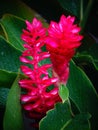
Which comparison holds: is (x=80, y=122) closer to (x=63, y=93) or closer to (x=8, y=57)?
(x=63, y=93)

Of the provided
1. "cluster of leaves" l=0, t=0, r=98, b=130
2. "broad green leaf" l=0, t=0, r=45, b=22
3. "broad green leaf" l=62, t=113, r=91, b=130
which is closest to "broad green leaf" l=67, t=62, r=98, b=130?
"cluster of leaves" l=0, t=0, r=98, b=130

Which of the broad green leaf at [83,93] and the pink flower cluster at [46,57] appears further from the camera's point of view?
the broad green leaf at [83,93]

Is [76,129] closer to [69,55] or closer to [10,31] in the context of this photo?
[69,55]

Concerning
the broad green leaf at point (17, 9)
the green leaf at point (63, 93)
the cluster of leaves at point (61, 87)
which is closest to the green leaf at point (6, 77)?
the cluster of leaves at point (61, 87)

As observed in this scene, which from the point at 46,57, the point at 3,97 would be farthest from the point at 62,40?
the point at 3,97

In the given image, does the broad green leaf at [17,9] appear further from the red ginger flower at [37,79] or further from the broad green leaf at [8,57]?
the red ginger flower at [37,79]

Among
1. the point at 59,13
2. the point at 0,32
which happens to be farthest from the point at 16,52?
the point at 59,13

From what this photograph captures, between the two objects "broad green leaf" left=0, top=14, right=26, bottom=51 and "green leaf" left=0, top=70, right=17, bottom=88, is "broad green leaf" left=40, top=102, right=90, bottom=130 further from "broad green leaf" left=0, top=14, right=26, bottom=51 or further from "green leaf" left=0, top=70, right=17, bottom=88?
"broad green leaf" left=0, top=14, right=26, bottom=51
